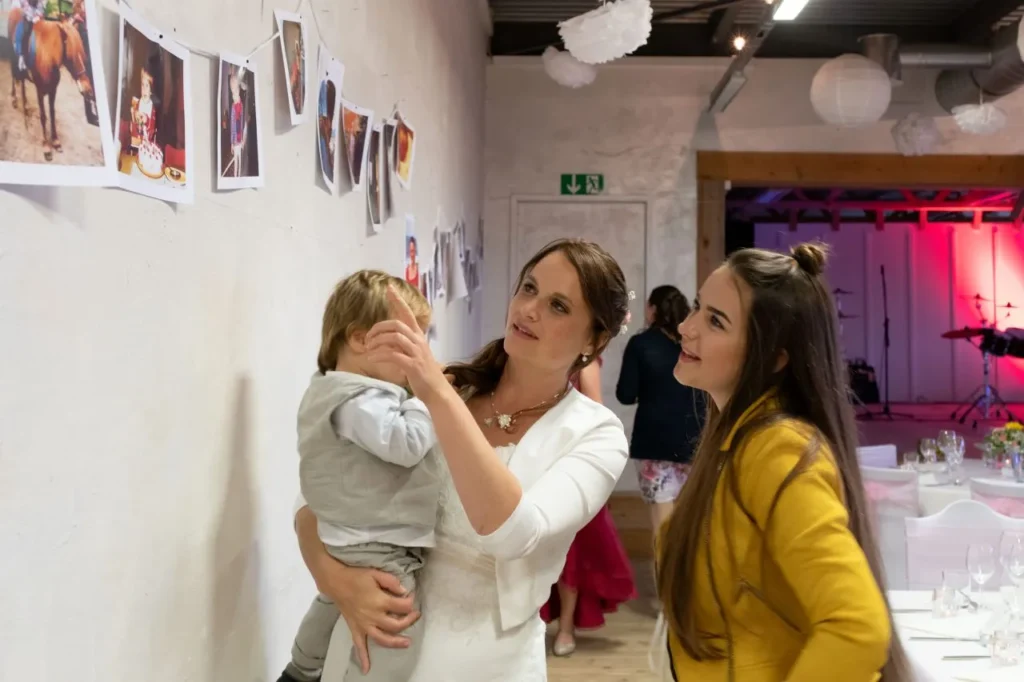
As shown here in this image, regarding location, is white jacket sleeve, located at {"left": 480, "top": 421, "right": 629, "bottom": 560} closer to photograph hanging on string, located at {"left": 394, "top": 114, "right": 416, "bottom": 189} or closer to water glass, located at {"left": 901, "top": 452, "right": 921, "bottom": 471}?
photograph hanging on string, located at {"left": 394, "top": 114, "right": 416, "bottom": 189}

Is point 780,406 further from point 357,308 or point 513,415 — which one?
point 357,308

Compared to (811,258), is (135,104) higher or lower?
higher

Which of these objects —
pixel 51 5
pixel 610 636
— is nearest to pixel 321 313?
pixel 51 5

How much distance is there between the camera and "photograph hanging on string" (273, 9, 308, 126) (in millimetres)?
1512

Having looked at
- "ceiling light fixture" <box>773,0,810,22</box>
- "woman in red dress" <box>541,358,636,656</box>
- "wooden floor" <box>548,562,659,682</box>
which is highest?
"ceiling light fixture" <box>773,0,810,22</box>

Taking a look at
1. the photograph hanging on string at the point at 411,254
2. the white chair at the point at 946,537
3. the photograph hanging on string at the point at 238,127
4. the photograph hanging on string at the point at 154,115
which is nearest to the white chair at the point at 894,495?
the white chair at the point at 946,537

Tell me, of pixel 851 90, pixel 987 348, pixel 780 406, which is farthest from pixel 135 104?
pixel 987 348

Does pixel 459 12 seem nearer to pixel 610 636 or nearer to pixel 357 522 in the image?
pixel 610 636

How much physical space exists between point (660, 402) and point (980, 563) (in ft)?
7.73

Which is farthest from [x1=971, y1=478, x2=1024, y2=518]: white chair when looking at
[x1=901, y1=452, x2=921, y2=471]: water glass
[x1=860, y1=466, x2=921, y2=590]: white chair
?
[x1=901, y1=452, x2=921, y2=471]: water glass

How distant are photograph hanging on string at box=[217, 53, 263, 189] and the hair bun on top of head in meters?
0.94

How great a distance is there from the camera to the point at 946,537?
2.88 meters

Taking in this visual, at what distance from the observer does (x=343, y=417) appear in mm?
1339

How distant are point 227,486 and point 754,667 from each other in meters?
0.88
